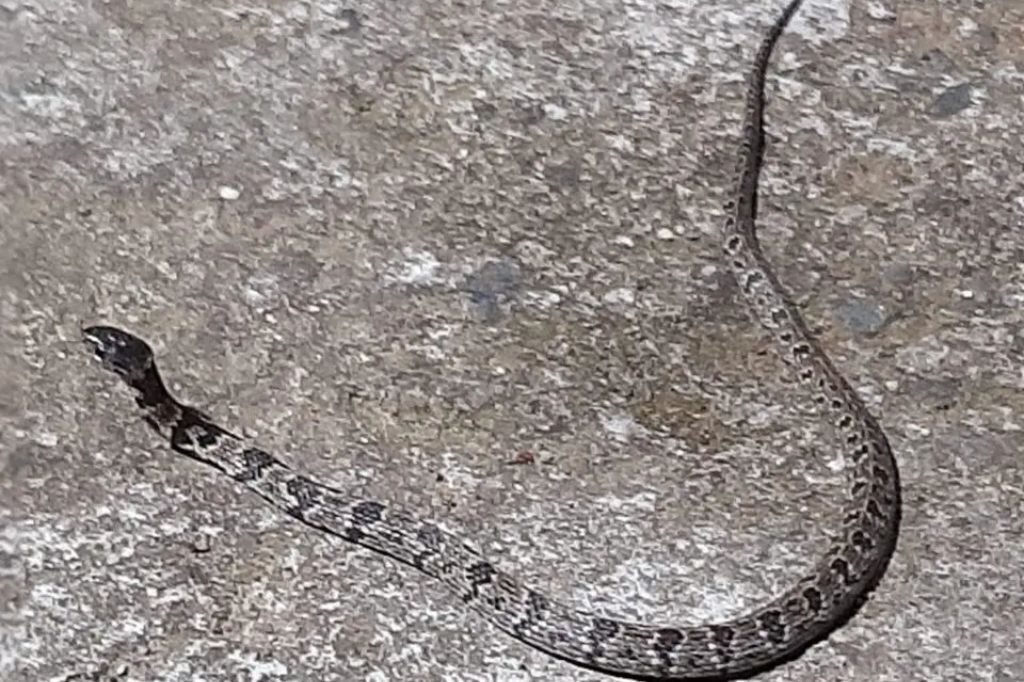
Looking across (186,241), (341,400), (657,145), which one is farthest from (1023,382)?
(186,241)

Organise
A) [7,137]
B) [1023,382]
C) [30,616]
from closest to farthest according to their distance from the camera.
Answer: [30,616] < [1023,382] < [7,137]

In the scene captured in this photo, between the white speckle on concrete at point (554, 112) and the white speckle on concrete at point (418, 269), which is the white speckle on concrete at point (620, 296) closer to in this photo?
the white speckle on concrete at point (418, 269)

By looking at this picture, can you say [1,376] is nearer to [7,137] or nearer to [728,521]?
[7,137]

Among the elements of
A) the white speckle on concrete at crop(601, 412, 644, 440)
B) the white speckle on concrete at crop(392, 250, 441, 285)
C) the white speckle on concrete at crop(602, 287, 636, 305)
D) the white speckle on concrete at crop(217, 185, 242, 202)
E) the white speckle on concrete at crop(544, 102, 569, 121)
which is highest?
the white speckle on concrete at crop(544, 102, 569, 121)

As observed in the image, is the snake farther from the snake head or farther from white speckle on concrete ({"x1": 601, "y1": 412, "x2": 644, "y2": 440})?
white speckle on concrete ({"x1": 601, "y1": 412, "x2": 644, "y2": 440})

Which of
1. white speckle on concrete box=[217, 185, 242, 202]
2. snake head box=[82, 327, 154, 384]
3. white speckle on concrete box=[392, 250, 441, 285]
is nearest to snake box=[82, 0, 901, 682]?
snake head box=[82, 327, 154, 384]

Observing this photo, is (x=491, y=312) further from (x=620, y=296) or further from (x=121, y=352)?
(x=121, y=352)
